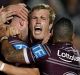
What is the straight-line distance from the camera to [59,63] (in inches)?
139

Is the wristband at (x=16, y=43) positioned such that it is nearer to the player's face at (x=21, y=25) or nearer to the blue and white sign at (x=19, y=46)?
the blue and white sign at (x=19, y=46)

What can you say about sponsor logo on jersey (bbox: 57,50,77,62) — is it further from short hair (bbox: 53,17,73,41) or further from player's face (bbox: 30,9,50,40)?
player's face (bbox: 30,9,50,40)

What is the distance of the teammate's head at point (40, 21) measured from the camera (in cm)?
402

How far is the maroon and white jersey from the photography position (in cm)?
353

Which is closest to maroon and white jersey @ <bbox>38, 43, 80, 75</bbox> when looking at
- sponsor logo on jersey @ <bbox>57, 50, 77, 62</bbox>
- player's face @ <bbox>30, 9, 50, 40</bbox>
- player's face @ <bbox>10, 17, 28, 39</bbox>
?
sponsor logo on jersey @ <bbox>57, 50, 77, 62</bbox>

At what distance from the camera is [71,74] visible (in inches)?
141

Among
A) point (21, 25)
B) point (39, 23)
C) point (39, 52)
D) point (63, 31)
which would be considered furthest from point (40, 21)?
point (39, 52)

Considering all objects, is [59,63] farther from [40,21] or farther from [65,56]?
[40,21]

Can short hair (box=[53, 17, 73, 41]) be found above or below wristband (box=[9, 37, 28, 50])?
above

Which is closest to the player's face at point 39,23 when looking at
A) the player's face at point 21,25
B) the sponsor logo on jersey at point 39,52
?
the player's face at point 21,25

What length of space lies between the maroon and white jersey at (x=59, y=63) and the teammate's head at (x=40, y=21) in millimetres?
444

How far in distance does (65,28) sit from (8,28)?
0.66 meters

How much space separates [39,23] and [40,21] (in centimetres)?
3

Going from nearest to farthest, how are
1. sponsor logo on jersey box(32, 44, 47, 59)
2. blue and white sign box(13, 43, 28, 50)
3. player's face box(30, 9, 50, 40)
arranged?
sponsor logo on jersey box(32, 44, 47, 59)
blue and white sign box(13, 43, 28, 50)
player's face box(30, 9, 50, 40)
